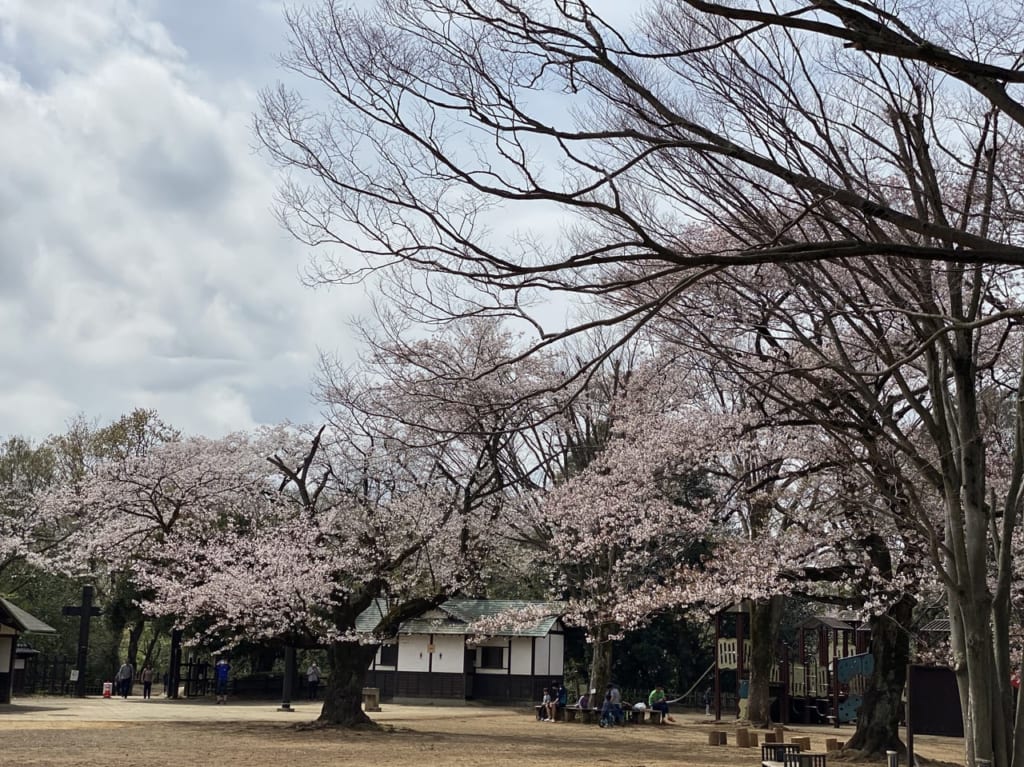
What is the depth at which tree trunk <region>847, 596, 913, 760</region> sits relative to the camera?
59.1 ft

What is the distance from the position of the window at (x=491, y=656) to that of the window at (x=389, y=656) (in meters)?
3.05

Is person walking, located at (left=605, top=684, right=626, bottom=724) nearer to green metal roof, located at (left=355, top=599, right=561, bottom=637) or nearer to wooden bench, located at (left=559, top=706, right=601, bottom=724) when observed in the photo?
wooden bench, located at (left=559, top=706, right=601, bottom=724)

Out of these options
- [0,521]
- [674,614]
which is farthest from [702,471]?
[0,521]

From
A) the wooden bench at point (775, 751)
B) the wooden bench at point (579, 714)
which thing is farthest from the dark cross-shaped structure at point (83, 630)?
the wooden bench at point (775, 751)

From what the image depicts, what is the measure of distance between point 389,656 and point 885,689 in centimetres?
2169

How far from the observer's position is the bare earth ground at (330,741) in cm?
1577

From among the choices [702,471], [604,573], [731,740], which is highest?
[702,471]

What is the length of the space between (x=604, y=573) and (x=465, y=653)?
1195 centimetres

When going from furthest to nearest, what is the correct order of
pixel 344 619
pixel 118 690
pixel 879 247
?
pixel 118 690 → pixel 344 619 → pixel 879 247

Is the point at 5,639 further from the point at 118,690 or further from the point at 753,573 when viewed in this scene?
the point at 753,573

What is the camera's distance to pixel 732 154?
6.73 meters

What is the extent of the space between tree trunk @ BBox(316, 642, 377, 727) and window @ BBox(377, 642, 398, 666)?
46.6 feet

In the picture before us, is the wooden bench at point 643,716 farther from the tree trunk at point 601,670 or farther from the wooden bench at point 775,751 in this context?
the wooden bench at point 775,751

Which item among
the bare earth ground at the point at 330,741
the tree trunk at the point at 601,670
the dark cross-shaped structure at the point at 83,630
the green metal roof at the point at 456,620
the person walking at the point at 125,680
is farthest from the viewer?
the green metal roof at the point at 456,620
